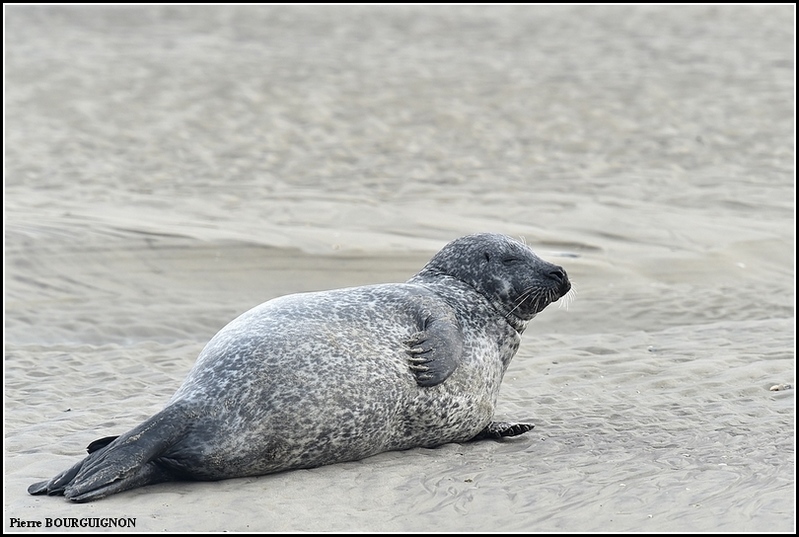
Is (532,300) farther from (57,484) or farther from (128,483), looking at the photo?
(57,484)

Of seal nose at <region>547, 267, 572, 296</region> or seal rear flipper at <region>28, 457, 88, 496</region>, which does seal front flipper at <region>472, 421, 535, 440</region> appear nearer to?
seal nose at <region>547, 267, 572, 296</region>

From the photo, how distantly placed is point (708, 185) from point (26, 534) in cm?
911

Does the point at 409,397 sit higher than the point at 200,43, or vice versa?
the point at 200,43

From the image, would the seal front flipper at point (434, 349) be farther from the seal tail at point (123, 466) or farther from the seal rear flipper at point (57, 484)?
the seal rear flipper at point (57, 484)

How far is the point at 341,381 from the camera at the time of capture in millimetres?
5234

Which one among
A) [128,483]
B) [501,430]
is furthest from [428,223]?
[128,483]

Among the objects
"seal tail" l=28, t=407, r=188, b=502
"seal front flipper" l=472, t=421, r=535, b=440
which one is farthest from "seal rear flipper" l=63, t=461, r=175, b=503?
"seal front flipper" l=472, t=421, r=535, b=440

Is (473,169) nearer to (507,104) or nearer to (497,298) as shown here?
(507,104)

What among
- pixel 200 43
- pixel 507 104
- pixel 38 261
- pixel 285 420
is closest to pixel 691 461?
pixel 285 420

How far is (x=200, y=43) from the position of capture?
1875 centimetres

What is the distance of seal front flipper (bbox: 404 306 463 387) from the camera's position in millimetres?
5430

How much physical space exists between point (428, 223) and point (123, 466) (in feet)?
19.6

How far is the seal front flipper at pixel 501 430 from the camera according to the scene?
231 inches

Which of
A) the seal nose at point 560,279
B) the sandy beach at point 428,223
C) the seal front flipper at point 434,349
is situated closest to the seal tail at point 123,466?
the sandy beach at point 428,223
